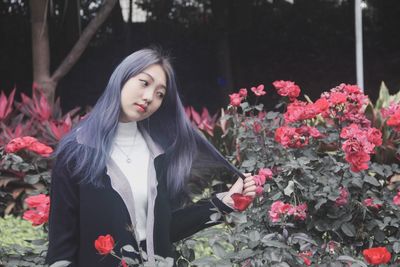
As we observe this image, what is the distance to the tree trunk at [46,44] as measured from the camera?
4.81m

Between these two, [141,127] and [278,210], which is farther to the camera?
[141,127]

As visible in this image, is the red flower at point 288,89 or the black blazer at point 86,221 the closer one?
the black blazer at point 86,221

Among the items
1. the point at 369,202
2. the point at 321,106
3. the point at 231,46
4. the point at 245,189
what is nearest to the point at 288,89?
the point at 321,106

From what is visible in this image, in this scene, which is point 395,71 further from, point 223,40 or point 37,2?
point 37,2

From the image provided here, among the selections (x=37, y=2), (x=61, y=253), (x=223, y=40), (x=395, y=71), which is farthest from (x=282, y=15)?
(x=61, y=253)

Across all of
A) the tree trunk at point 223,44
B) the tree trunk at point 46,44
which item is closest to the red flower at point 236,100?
the tree trunk at point 46,44

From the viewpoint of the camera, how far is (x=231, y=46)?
8156 mm

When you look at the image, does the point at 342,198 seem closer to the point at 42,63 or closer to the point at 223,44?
the point at 42,63

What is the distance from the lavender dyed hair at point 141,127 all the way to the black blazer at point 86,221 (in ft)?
0.11

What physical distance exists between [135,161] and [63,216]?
228mm

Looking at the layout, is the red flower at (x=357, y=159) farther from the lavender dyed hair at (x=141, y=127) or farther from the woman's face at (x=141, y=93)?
the woman's face at (x=141, y=93)

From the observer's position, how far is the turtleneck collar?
1673 millimetres

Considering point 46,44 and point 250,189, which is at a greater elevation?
point 46,44

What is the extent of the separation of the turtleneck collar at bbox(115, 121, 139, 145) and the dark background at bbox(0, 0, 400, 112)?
234 inches
